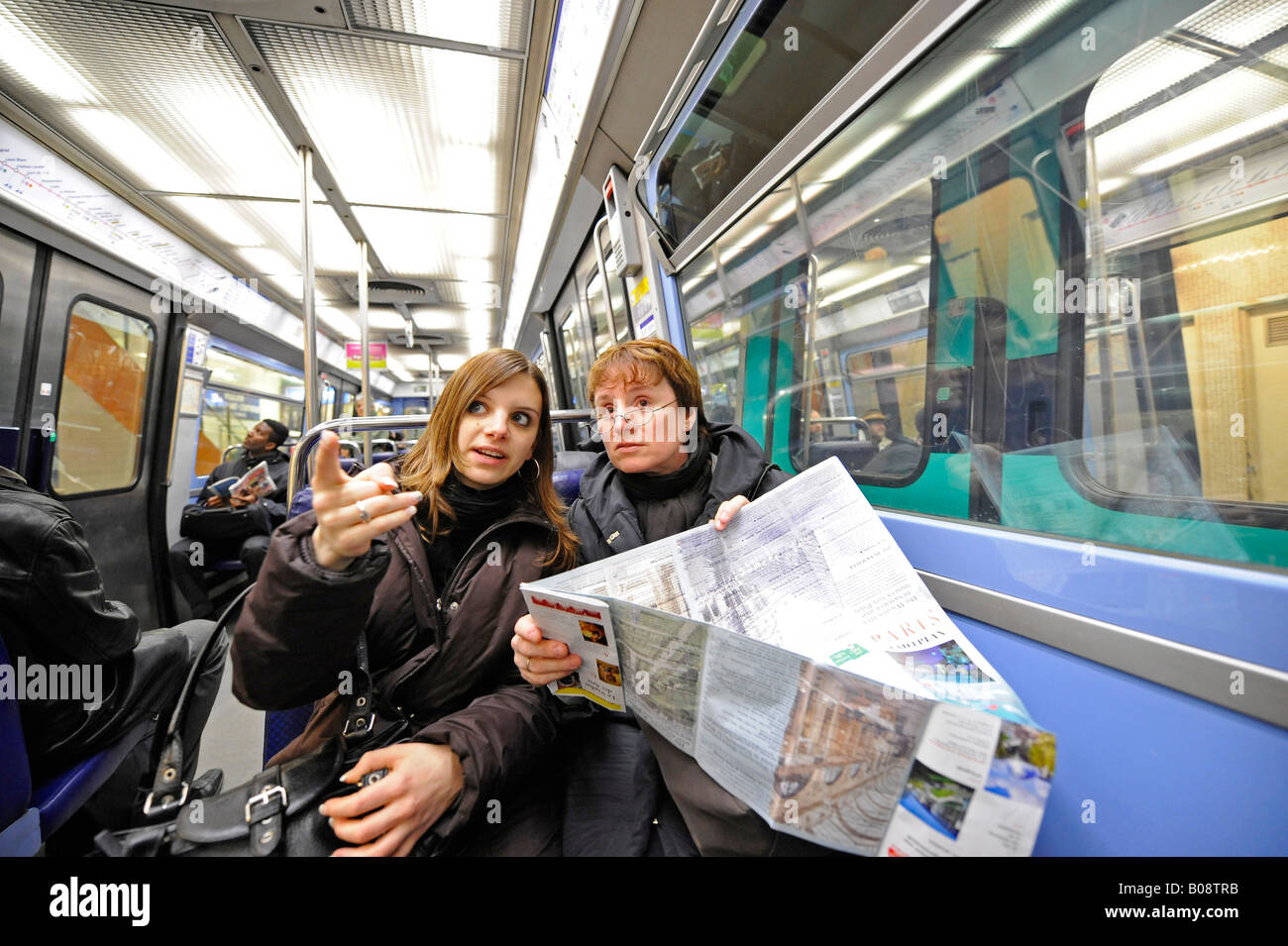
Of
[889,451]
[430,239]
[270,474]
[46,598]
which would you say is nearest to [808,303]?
[889,451]

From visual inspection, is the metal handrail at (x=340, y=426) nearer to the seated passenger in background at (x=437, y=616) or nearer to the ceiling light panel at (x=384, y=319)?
the seated passenger in background at (x=437, y=616)

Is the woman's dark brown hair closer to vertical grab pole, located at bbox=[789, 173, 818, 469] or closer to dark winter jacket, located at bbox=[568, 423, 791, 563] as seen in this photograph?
dark winter jacket, located at bbox=[568, 423, 791, 563]

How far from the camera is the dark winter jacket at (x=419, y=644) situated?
848 mm

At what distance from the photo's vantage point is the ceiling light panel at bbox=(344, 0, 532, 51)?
195 centimetres

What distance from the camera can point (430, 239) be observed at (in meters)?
4.06

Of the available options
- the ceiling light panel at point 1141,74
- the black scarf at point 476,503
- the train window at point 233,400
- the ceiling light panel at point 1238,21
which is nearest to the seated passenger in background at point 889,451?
the ceiling light panel at point 1141,74

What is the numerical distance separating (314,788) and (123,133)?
395 centimetres

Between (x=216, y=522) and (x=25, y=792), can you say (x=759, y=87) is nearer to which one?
(x=25, y=792)

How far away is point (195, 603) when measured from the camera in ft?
14.2

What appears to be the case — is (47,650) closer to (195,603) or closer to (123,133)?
(123,133)

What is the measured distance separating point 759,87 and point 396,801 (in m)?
2.37
